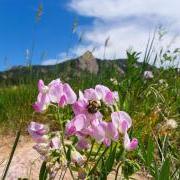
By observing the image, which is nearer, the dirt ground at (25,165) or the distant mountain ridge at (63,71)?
the dirt ground at (25,165)

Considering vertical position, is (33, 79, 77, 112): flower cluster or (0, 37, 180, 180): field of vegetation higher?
(33, 79, 77, 112): flower cluster

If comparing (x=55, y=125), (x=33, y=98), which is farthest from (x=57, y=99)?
(x=33, y=98)

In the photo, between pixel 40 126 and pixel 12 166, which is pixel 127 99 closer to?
pixel 12 166

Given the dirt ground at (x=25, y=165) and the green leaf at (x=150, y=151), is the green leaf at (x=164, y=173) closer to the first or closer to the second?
the green leaf at (x=150, y=151)

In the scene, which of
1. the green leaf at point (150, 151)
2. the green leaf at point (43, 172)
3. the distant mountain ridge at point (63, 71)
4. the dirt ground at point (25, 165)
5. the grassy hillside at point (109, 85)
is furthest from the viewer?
the distant mountain ridge at point (63, 71)

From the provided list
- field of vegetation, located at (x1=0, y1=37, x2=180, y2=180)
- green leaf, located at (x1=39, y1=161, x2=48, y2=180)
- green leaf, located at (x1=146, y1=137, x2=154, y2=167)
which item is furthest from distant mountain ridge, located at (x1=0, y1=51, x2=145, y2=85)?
green leaf, located at (x1=39, y1=161, x2=48, y2=180)

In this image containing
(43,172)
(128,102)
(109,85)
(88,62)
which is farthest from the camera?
(88,62)

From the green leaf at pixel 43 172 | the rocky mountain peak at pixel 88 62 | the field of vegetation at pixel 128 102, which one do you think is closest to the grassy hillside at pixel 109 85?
the field of vegetation at pixel 128 102

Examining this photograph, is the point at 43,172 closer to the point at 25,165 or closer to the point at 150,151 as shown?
the point at 150,151

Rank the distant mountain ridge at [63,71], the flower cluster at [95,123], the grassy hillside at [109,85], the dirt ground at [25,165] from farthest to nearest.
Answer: the distant mountain ridge at [63,71] < the grassy hillside at [109,85] < the dirt ground at [25,165] < the flower cluster at [95,123]

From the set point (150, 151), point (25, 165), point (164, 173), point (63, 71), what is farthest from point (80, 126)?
point (63, 71)

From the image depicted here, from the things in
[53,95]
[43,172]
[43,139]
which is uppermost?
[53,95]

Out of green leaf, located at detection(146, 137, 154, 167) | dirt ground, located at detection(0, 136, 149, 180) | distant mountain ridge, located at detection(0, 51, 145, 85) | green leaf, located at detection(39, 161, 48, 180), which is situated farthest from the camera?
distant mountain ridge, located at detection(0, 51, 145, 85)

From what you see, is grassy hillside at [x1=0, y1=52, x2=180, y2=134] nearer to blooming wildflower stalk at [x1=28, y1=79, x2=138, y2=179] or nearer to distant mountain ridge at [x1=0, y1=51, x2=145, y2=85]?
distant mountain ridge at [x1=0, y1=51, x2=145, y2=85]
